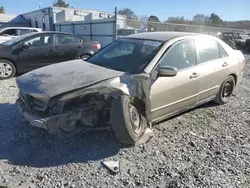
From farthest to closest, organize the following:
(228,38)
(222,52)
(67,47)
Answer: (228,38) → (67,47) → (222,52)

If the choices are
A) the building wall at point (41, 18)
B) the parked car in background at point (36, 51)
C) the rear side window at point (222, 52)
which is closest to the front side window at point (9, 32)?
the parked car in background at point (36, 51)

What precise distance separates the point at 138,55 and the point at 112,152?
5.37 ft

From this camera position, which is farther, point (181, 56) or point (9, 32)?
point (9, 32)

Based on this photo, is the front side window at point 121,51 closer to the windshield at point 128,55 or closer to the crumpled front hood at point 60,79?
the windshield at point 128,55

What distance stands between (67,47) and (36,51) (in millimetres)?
1078

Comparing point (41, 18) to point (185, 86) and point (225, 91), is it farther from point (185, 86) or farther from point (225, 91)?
point (185, 86)

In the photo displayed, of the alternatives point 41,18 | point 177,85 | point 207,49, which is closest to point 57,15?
point 41,18

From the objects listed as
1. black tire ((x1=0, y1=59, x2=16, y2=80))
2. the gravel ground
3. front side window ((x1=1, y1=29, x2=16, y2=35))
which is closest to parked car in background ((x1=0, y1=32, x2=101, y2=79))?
black tire ((x1=0, y1=59, x2=16, y2=80))

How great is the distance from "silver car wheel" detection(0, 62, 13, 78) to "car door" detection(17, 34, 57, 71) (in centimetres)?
34

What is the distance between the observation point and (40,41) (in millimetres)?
7695

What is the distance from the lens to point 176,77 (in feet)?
12.4

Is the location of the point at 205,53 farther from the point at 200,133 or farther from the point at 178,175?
the point at 178,175

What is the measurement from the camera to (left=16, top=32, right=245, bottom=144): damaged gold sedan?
312 centimetres

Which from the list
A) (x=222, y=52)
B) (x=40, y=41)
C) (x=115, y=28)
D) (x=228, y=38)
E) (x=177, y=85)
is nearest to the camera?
(x=177, y=85)
